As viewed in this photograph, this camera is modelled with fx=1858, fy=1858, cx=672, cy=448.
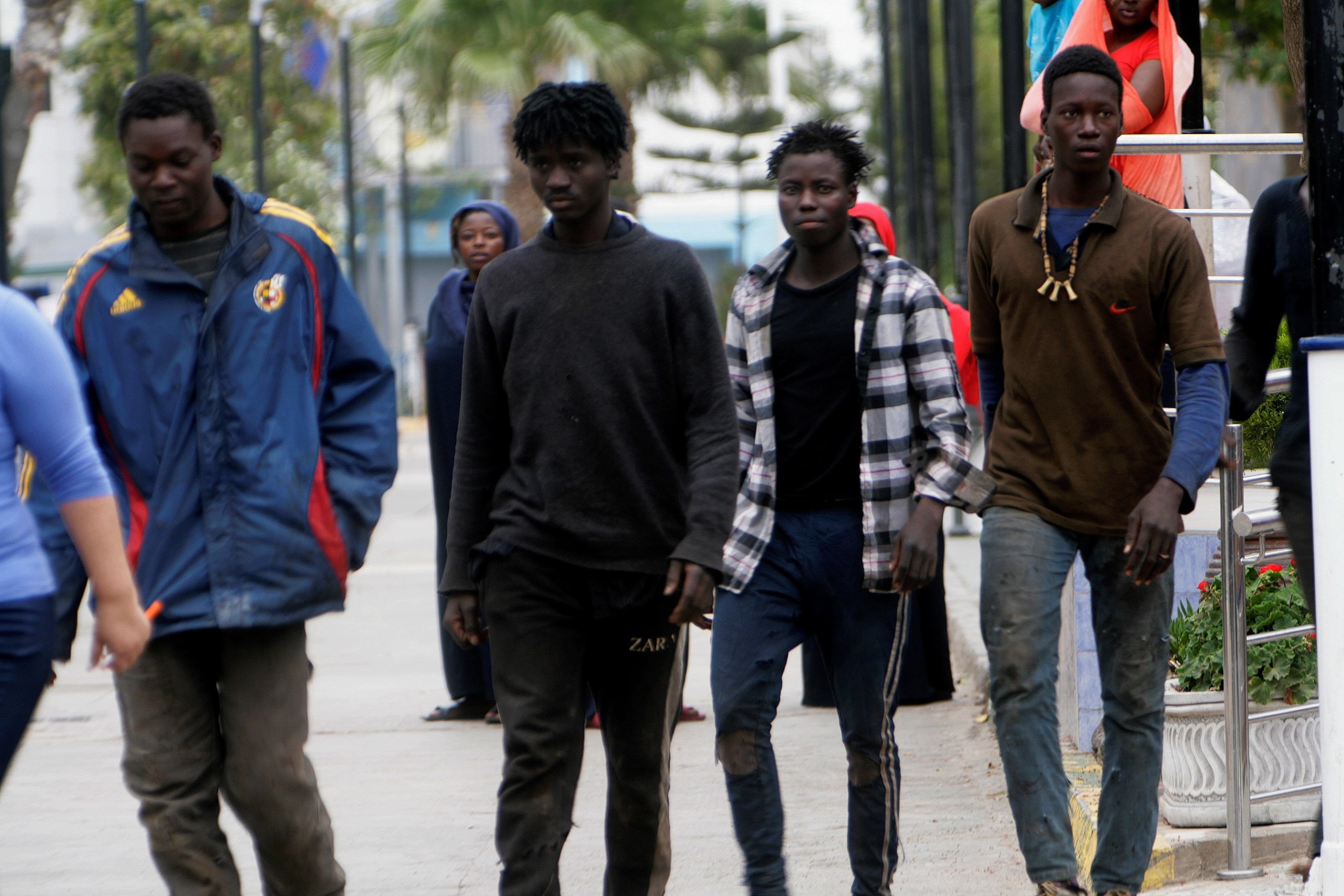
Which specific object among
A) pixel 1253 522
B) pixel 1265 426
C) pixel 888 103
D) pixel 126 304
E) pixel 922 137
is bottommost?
pixel 1253 522

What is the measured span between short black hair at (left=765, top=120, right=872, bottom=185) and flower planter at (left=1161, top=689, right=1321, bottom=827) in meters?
1.77

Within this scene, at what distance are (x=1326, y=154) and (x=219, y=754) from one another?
2477mm

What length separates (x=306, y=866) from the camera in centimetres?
370

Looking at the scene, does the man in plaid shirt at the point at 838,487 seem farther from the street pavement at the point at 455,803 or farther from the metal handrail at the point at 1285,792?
the metal handrail at the point at 1285,792

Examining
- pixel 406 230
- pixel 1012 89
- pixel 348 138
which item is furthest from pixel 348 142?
pixel 1012 89

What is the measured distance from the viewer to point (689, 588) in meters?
3.71

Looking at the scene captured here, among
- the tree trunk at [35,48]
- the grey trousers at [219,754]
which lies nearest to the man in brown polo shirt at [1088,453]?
the grey trousers at [219,754]

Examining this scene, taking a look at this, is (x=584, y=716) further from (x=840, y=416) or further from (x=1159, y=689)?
(x=1159, y=689)

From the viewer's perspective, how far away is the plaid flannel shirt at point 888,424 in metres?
4.14

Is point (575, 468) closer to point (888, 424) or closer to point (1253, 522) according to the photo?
point (888, 424)

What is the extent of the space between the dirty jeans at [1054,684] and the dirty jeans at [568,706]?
0.78m

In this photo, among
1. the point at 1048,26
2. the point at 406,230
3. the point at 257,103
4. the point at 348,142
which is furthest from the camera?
the point at 406,230

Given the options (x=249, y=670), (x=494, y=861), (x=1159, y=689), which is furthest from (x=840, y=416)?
(x=494, y=861)

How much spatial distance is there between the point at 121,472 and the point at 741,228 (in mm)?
36859
